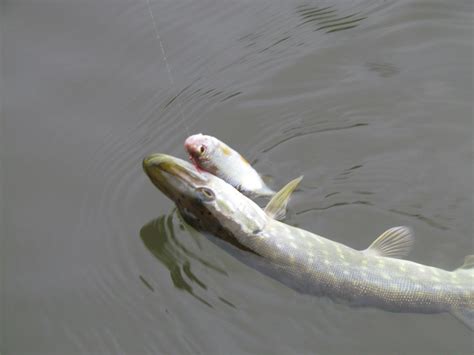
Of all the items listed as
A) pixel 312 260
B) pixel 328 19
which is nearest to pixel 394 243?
pixel 312 260

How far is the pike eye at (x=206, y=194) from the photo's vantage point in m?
4.23

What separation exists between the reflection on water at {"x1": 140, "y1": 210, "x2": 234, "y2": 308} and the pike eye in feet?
2.08

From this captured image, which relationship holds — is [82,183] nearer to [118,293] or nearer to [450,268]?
[118,293]

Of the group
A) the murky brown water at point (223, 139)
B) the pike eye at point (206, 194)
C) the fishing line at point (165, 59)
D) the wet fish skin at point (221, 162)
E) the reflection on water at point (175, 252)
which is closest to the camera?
the pike eye at point (206, 194)

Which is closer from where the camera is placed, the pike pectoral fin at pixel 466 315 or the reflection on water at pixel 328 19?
the pike pectoral fin at pixel 466 315

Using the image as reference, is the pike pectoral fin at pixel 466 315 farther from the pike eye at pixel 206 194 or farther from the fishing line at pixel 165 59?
the fishing line at pixel 165 59

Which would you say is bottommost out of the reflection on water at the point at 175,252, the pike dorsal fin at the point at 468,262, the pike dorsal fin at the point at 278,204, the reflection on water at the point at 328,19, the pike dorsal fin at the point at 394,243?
the pike dorsal fin at the point at 468,262

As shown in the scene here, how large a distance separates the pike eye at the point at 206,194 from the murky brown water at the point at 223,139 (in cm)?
62

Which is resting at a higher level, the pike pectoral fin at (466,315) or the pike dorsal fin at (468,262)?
the pike dorsal fin at (468,262)

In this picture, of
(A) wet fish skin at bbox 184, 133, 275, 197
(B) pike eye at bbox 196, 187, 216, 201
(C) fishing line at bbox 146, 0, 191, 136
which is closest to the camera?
(B) pike eye at bbox 196, 187, 216, 201

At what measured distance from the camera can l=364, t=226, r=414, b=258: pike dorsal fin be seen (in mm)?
4410

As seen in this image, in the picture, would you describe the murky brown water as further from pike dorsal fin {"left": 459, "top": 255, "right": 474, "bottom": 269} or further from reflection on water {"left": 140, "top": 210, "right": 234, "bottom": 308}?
pike dorsal fin {"left": 459, "top": 255, "right": 474, "bottom": 269}

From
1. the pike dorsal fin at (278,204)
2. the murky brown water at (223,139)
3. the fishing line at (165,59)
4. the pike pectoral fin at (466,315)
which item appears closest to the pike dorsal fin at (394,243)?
the murky brown water at (223,139)

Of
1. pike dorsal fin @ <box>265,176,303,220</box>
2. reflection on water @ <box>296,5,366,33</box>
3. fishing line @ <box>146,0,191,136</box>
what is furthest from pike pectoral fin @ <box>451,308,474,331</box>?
reflection on water @ <box>296,5,366,33</box>
